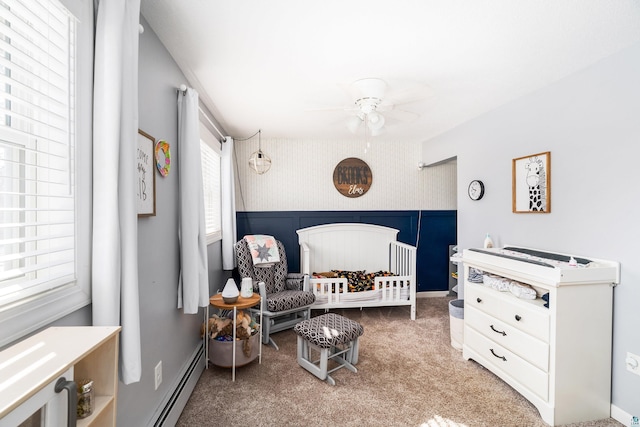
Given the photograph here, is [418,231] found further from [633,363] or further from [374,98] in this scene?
[633,363]

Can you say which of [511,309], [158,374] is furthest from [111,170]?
[511,309]

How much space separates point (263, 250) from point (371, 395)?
1.85 metres

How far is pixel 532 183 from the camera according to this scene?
2.54 m

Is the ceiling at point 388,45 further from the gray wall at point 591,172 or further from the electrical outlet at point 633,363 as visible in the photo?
the electrical outlet at point 633,363

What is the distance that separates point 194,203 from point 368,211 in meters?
2.79

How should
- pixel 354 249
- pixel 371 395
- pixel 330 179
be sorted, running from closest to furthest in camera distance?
pixel 371 395
pixel 354 249
pixel 330 179

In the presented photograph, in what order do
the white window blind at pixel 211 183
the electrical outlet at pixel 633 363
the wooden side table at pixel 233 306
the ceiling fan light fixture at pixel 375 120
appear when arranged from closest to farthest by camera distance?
the electrical outlet at pixel 633 363 < the wooden side table at pixel 233 306 < the ceiling fan light fixture at pixel 375 120 < the white window blind at pixel 211 183

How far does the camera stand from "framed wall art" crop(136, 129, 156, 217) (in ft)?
A: 5.09

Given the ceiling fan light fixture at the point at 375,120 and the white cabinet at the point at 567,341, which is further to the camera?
the ceiling fan light fixture at the point at 375,120

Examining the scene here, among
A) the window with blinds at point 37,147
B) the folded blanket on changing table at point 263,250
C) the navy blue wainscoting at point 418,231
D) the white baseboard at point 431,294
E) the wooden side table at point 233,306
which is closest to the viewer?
the window with blinds at point 37,147

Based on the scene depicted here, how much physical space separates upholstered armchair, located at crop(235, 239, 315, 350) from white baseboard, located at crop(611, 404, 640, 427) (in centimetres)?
235

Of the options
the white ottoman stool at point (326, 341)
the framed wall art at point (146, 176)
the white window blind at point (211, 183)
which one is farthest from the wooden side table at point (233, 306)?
the framed wall art at point (146, 176)

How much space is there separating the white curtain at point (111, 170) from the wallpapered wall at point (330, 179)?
2910mm

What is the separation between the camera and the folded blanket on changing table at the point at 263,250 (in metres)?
3.42
